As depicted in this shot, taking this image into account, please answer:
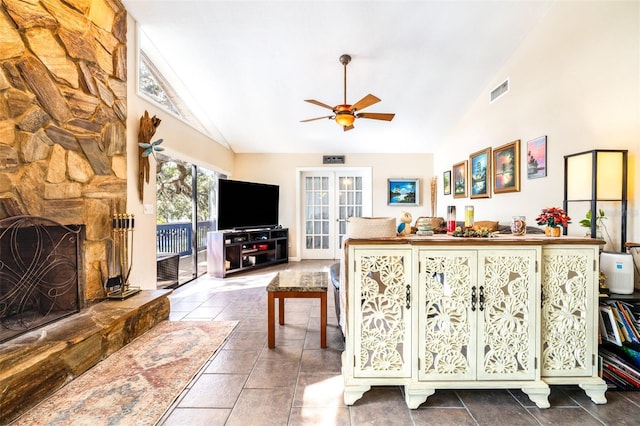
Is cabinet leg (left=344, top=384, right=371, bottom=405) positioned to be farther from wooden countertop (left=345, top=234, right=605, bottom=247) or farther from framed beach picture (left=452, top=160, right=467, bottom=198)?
framed beach picture (left=452, top=160, right=467, bottom=198)

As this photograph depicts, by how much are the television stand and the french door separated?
706 millimetres

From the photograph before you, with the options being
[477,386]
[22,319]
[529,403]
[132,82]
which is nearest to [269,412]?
[477,386]

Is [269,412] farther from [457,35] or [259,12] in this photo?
[457,35]

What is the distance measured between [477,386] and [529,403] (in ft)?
1.13

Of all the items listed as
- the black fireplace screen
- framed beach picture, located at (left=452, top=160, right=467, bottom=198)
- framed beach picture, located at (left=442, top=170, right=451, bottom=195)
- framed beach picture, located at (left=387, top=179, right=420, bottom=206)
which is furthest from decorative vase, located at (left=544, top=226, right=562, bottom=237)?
framed beach picture, located at (left=387, top=179, right=420, bottom=206)

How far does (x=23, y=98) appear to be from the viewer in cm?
205

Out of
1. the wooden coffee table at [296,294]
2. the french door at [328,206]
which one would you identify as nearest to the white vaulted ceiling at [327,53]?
the french door at [328,206]

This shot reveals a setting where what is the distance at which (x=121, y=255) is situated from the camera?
2.80 meters

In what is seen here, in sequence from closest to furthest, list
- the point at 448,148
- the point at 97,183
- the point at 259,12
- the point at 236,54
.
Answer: the point at 97,183 → the point at 259,12 → the point at 236,54 → the point at 448,148

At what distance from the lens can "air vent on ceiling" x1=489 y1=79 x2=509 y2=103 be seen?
384 cm

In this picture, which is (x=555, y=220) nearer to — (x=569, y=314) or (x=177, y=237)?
(x=569, y=314)

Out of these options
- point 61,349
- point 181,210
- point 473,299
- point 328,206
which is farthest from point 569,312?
point 181,210

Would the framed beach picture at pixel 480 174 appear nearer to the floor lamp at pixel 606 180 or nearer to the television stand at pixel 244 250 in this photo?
the floor lamp at pixel 606 180

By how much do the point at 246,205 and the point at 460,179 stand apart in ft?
13.1
